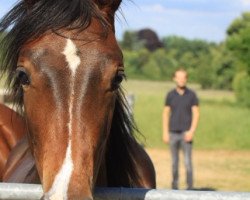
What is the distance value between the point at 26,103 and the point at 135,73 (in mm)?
72777

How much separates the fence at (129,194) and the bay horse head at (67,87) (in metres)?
0.11

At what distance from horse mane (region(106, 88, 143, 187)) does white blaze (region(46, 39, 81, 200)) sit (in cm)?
80

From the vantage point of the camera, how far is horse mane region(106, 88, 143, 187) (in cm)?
354

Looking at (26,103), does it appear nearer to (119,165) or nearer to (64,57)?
(64,57)

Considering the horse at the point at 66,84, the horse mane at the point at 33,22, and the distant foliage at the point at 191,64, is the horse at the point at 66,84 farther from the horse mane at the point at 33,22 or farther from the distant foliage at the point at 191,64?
the distant foliage at the point at 191,64

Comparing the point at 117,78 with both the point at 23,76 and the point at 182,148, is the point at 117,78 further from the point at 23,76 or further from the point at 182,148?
the point at 182,148

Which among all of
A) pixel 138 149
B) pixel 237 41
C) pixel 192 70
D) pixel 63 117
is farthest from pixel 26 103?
pixel 192 70

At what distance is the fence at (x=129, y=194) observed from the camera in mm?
2615

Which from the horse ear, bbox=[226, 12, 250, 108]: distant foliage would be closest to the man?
the horse ear

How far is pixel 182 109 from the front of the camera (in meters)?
9.81

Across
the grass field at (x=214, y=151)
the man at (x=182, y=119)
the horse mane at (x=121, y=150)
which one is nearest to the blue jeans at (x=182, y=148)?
the man at (x=182, y=119)

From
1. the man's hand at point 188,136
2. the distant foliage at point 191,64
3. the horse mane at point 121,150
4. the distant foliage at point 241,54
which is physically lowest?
the distant foliage at point 191,64

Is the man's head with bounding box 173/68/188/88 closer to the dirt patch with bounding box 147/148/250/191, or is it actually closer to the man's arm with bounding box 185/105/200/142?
the man's arm with bounding box 185/105/200/142

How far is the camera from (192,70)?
226ft
